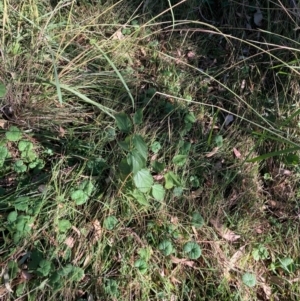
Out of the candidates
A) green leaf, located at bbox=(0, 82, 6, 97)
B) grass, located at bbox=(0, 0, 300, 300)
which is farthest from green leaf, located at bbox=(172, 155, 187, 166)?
green leaf, located at bbox=(0, 82, 6, 97)

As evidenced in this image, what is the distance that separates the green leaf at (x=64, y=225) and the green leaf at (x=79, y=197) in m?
0.09

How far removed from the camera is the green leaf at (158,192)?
192cm

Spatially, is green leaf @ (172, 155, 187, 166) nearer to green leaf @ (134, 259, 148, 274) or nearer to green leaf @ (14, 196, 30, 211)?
green leaf @ (134, 259, 148, 274)

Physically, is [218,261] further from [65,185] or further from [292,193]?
[65,185]

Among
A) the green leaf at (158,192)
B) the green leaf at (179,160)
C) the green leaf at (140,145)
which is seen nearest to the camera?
the green leaf at (140,145)

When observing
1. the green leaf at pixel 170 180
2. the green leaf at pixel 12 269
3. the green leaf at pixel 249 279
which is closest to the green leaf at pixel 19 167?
the green leaf at pixel 12 269

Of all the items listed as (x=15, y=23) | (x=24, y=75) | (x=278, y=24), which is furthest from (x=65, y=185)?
(x=278, y=24)

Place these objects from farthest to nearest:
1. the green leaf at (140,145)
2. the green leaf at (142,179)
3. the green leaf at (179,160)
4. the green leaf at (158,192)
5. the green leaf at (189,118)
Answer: the green leaf at (189,118) < the green leaf at (179,160) < the green leaf at (158,192) < the green leaf at (142,179) < the green leaf at (140,145)

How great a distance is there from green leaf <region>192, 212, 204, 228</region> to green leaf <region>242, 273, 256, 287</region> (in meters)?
0.29

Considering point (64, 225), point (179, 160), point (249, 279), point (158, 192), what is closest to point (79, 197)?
point (64, 225)

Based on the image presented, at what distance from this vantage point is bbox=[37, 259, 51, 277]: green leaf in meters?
1.79

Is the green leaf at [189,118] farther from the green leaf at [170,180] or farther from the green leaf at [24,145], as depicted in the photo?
the green leaf at [24,145]

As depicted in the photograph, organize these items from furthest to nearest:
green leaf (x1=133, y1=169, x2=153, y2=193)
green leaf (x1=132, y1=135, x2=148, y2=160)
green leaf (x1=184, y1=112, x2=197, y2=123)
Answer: green leaf (x1=184, y1=112, x2=197, y2=123) < green leaf (x1=133, y1=169, x2=153, y2=193) < green leaf (x1=132, y1=135, x2=148, y2=160)

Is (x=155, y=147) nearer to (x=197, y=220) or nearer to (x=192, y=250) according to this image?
(x=197, y=220)
